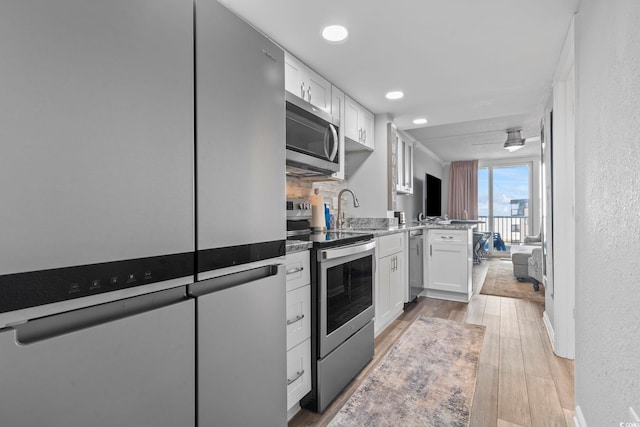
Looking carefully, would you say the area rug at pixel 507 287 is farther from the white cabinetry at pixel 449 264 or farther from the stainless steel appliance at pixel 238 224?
the stainless steel appliance at pixel 238 224

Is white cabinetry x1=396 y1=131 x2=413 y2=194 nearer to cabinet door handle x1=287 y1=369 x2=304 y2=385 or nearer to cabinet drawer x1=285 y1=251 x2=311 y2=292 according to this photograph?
cabinet drawer x1=285 y1=251 x2=311 y2=292

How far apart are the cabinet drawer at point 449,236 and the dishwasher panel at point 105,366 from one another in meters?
3.65

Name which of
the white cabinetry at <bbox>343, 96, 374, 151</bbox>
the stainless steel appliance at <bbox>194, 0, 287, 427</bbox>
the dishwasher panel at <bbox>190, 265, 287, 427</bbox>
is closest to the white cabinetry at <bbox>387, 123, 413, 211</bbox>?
the white cabinetry at <bbox>343, 96, 374, 151</bbox>

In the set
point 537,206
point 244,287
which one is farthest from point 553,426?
point 537,206

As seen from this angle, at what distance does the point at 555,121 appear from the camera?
2.54 metres

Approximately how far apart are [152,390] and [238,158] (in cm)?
73

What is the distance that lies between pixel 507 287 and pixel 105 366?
5.10 meters

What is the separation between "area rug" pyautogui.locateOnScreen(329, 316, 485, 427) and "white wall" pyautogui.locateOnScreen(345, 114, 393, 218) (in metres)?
1.40

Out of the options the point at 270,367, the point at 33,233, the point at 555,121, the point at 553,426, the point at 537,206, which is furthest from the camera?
the point at 537,206

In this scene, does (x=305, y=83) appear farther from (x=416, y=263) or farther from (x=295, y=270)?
(x=416, y=263)

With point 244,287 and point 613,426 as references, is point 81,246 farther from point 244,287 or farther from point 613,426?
point 613,426

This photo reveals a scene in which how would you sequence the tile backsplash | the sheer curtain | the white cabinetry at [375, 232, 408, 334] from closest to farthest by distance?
the tile backsplash
the white cabinetry at [375, 232, 408, 334]
the sheer curtain

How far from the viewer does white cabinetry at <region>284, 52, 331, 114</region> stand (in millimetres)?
2283

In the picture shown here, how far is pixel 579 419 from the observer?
1.61 metres
